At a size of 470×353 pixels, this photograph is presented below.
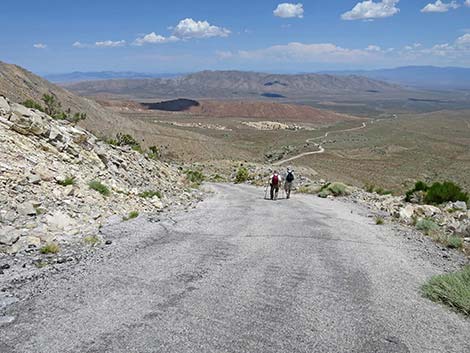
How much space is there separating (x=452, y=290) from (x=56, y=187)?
32.5 feet

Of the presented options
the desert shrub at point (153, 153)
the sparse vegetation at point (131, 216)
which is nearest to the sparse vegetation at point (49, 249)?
the sparse vegetation at point (131, 216)

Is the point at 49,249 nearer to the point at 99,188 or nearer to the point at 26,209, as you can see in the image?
the point at 26,209

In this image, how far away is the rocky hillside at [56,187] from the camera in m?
9.16

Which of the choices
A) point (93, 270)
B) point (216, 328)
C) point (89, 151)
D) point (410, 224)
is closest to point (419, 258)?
point (410, 224)

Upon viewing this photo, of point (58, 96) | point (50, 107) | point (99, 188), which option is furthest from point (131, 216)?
point (58, 96)

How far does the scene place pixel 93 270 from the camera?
7.43 m

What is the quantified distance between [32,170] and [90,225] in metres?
2.92

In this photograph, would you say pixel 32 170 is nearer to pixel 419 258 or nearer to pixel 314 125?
pixel 419 258

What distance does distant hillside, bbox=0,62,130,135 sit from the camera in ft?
224

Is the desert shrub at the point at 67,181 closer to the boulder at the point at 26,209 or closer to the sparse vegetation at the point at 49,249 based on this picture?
the boulder at the point at 26,209

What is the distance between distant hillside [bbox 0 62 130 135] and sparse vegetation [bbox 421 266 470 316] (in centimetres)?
6505

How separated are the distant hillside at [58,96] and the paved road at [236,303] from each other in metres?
62.4

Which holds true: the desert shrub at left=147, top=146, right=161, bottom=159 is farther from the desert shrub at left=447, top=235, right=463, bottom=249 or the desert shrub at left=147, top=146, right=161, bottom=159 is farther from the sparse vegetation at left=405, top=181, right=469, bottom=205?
the desert shrub at left=447, top=235, right=463, bottom=249

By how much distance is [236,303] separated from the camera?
6.25 meters
